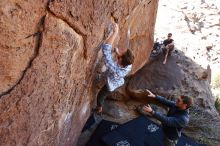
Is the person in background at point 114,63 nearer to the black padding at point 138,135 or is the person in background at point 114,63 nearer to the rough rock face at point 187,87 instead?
the black padding at point 138,135

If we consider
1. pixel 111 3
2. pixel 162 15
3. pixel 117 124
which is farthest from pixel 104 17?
pixel 162 15

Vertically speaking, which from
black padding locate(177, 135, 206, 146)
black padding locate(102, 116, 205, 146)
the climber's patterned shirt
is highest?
the climber's patterned shirt

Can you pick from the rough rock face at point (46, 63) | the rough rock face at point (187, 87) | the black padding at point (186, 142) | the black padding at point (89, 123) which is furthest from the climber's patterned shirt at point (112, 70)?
the rough rock face at point (187, 87)

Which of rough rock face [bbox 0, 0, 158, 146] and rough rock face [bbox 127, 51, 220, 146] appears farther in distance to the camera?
rough rock face [bbox 127, 51, 220, 146]

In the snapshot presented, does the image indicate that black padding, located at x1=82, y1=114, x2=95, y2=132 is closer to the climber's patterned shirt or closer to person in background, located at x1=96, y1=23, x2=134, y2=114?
person in background, located at x1=96, y1=23, x2=134, y2=114

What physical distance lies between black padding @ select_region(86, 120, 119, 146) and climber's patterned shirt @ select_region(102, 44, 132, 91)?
4.77 ft

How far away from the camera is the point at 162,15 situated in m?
14.3

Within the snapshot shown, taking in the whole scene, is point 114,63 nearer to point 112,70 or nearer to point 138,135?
point 112,70

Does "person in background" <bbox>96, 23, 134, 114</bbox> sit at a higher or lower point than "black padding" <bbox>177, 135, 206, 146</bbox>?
higher

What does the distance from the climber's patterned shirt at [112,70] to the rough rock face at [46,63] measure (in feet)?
0.49

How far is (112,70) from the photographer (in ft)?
19.2

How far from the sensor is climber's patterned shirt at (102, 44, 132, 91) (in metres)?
5.67

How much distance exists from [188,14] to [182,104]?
9786 mm

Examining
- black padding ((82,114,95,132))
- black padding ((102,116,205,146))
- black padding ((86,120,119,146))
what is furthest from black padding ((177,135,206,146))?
black padding ((82,114,95,132))
